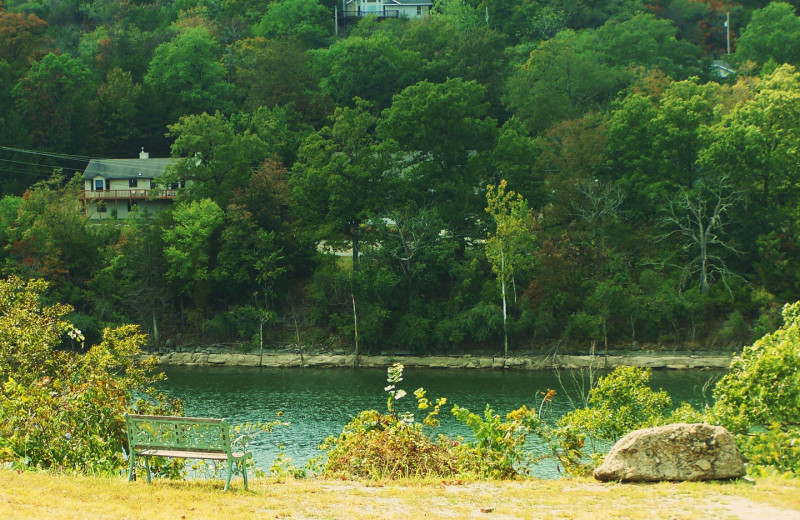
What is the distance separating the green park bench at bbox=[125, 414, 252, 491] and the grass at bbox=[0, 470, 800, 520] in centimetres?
38

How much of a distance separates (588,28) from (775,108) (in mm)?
33042

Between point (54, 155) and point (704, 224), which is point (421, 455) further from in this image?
point (54, 155)

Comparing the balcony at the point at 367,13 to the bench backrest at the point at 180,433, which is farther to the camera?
the balcony at the point at 367,13

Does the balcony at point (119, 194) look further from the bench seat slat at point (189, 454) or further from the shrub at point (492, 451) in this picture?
the bench seat slat at point (189, 454)

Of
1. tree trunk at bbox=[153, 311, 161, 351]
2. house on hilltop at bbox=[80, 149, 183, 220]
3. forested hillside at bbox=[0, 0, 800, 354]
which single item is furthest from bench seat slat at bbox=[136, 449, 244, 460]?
house on hilltop at bbox=[80, 149, 183, 220]

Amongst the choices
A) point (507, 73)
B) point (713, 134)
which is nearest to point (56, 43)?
point (507, 73)

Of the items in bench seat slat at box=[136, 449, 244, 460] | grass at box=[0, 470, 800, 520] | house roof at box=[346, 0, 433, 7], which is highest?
house roof at box=[346, 0, 433, 7]

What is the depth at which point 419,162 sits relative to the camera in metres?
49.4

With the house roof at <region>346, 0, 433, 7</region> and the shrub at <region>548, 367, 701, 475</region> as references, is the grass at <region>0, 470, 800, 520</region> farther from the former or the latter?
the house roof at <region>346, 0, 433, 7</region>

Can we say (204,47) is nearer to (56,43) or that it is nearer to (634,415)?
(56,43)

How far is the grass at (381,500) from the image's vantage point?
9836mm

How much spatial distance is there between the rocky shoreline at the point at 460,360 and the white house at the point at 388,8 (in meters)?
55.1

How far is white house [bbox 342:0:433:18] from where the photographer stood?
307ft

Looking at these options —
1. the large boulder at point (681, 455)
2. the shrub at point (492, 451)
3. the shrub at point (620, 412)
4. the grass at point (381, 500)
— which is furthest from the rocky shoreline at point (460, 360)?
the grass at point (381, 500)
